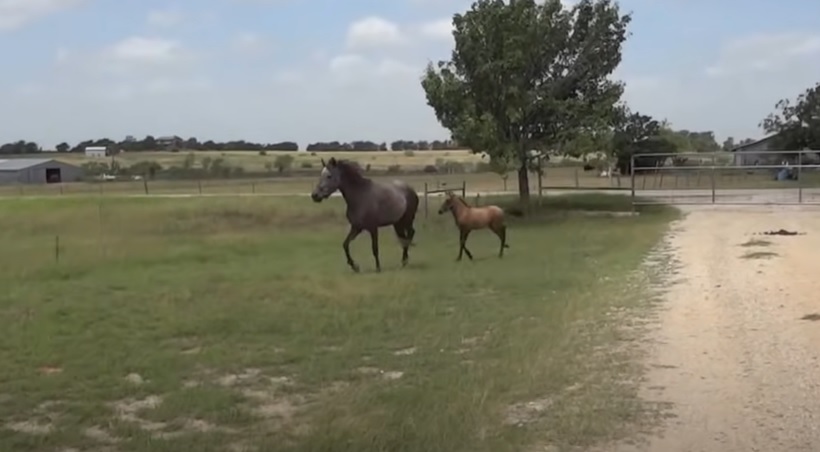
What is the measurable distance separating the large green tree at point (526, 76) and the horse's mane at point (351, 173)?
13.2 m

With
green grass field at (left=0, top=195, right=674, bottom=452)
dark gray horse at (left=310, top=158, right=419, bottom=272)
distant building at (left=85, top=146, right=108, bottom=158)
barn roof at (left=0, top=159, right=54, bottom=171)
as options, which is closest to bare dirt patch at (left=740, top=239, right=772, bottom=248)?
green grass field at (left=0, top=195, right=674, bottom=452)

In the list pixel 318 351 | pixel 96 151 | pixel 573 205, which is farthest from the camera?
pixel 96 151

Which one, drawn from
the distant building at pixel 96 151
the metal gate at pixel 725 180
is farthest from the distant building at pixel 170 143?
the metal gate at pixel 725 180

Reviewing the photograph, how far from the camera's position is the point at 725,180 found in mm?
49812

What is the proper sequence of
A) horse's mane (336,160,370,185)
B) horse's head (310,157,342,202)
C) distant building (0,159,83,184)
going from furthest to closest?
distant building (0,159,83,184) < horse's mane (336,160,370,185) < horse's head (310,157,342,202)

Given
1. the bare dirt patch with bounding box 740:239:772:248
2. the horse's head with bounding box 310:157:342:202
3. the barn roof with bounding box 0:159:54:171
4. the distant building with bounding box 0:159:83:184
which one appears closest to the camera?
the horse's head with bounding box 310:157:342:202

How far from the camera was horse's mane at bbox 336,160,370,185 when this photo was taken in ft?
55.3

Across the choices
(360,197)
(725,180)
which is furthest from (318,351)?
(725,180)

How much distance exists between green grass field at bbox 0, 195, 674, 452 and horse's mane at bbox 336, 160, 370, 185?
5.01 ft

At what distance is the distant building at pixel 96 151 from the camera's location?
120 meters

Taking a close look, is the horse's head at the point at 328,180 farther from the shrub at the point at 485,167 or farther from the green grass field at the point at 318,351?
the shrub at the point at 485,167

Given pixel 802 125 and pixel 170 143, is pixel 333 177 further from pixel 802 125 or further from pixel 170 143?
pixel 170 143

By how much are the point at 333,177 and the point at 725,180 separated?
3723 centimetres

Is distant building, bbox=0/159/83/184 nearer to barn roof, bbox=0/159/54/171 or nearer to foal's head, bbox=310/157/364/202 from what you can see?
barn roof, bbox=0/159/54/171
